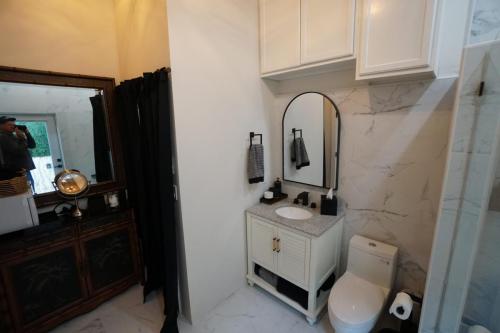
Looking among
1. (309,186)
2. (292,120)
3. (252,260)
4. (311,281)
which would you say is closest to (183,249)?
(252,260)

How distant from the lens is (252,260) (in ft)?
7.32

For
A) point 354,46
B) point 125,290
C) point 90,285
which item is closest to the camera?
point 354,46

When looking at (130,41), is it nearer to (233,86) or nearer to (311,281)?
(233,86)

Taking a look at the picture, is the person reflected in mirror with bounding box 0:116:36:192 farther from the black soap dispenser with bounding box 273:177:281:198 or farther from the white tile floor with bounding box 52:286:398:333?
the black soap dispenser with bounding box 273:177:281:198

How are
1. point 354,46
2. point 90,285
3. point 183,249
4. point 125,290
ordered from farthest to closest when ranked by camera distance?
point 125,290 → point 90,285 → point 183,249 → point 354,46

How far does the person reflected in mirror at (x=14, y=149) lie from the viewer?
5.38 feet

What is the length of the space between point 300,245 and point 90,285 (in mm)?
1826

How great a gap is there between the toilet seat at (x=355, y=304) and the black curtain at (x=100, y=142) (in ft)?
7.45

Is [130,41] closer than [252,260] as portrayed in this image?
Yes

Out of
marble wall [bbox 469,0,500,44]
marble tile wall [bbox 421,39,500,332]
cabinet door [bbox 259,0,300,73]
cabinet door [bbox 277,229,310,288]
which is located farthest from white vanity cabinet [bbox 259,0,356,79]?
cabinet door [bbox 277,229,310,288]

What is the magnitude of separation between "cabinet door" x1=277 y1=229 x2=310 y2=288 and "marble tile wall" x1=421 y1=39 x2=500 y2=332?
31.6 inches

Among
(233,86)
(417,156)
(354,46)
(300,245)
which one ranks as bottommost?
(300,245)

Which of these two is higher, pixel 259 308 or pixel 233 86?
pixel 233 86

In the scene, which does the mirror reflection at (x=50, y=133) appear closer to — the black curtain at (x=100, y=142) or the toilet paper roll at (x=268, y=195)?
the black curtain at (x=100, y=142)
